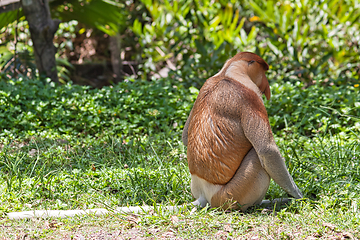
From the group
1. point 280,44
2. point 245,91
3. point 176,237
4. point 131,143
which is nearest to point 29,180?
point 131,143

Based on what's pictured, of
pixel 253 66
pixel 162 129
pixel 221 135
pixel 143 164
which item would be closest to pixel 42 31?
pixel 162 129

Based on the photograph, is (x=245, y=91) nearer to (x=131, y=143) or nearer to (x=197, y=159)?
(x=197, y=159)

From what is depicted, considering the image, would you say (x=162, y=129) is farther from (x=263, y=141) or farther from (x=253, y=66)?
(x=263, y=141)

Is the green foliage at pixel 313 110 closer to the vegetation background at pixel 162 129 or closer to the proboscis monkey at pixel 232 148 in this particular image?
the vegetation background at pixel 162 129

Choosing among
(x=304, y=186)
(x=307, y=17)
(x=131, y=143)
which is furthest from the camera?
(x=307, y=17)

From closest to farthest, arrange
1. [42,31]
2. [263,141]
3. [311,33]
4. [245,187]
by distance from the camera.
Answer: [263,141], [245,187], [42,31], [311,33]

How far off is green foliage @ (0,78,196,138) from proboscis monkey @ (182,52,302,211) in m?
1.80

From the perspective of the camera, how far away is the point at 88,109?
4.45 m

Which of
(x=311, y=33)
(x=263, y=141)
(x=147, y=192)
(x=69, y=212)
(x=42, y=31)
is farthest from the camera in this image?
(x=311, y=33)

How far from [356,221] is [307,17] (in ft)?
15.8

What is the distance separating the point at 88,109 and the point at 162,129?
1.03 metres

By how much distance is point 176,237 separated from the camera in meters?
2.22

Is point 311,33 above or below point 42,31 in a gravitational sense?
below

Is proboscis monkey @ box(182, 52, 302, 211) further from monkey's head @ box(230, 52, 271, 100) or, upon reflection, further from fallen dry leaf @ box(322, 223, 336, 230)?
fallen dry leaf @ box(322, 223, 336, 230)
